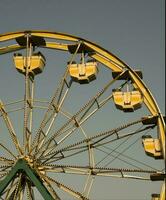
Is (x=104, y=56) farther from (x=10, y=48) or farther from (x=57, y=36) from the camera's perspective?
(x=10, y=48)

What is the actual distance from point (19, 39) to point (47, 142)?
397 cm

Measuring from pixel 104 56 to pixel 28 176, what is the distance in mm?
4807

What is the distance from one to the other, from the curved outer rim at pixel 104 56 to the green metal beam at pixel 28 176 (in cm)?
389

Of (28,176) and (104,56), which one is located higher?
(104,56)

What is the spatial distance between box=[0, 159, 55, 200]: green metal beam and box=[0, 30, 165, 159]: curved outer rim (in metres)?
3.89

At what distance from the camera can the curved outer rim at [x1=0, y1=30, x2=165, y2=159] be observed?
17.6 metres

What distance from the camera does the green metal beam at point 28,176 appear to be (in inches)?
662

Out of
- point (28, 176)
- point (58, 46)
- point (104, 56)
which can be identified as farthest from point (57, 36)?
point (28, 176)

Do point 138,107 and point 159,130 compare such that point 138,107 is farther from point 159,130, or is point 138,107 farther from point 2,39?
point 2,39

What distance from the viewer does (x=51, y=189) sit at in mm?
17281

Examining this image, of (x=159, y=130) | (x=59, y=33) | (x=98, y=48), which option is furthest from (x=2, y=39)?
(x=159, y=130)

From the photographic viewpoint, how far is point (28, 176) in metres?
17.1

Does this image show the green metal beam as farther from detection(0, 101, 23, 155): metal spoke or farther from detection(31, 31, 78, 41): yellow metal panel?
detection(31, 31, 78, 41): yellow metal panel

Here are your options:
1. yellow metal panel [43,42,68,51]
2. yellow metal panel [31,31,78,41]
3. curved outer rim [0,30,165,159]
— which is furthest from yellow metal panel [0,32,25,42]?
yellow metal panel [43,42,68,51]
